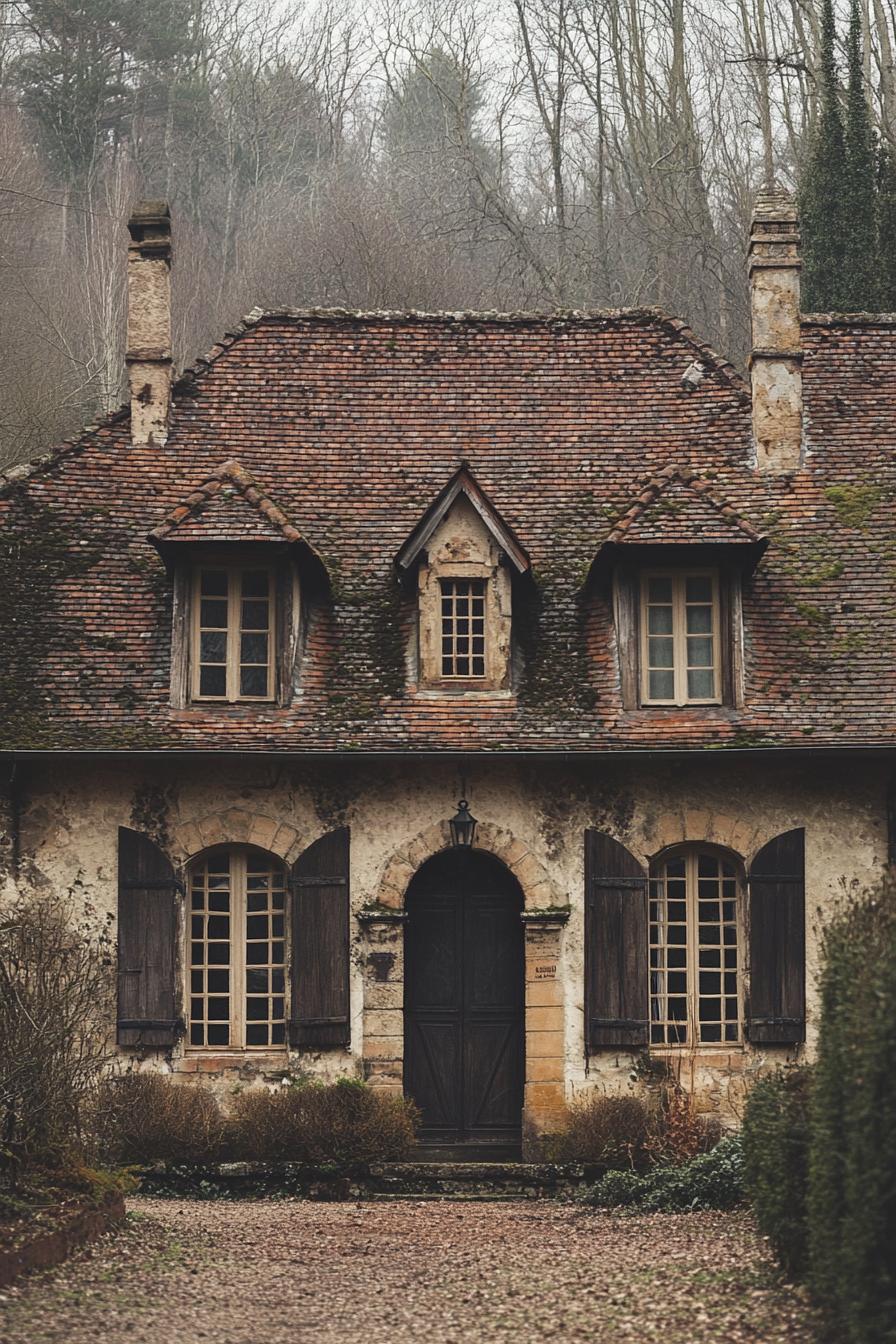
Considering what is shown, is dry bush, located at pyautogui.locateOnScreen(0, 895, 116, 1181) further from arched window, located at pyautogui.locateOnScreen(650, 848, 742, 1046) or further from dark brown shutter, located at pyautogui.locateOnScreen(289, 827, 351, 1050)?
arched window, located at pyautogui.locateOnScreen(650, 848, 742, 1046)

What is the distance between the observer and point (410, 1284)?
10836 millimetres

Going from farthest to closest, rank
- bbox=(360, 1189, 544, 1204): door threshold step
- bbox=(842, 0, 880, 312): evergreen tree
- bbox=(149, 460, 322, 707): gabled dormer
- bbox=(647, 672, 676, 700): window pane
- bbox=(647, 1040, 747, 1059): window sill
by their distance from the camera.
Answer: bbox=(842, 0, 880, 312): evergreen tree
bbox=(647, 672, 676, 700): window pane
bbox=(149, 460, 322, 707): gabled dormer
bbox=(647, 1040, 747, 1059): window sill
bbox=(360, 1189, 544, 1204): door threshold step

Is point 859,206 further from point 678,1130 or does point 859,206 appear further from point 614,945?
point 678,1130

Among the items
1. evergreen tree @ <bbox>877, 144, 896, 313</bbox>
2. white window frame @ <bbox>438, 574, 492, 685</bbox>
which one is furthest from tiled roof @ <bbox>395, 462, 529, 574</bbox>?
evergreen tree @ <bbox>877, 144, 896, 313</bbox>

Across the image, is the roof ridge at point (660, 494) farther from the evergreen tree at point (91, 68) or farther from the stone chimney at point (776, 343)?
the evergreen tree at point (91, 68)

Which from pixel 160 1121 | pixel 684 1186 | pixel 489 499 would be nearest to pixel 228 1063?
pixel 160 1121

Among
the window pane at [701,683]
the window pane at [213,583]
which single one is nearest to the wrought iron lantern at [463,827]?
the window pane at [701,683]

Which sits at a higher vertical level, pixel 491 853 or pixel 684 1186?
pixel 491 853

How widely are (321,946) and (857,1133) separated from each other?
8388mm

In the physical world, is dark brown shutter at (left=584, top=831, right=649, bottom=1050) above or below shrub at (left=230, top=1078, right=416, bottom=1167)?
above

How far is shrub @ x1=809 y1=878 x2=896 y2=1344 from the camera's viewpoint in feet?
25.1

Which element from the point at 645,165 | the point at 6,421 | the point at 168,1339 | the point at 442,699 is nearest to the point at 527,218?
the point at 645,165

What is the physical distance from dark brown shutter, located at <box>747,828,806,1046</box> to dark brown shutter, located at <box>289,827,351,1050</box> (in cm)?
361

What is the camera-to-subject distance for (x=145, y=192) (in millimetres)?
46469
